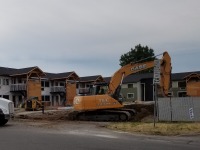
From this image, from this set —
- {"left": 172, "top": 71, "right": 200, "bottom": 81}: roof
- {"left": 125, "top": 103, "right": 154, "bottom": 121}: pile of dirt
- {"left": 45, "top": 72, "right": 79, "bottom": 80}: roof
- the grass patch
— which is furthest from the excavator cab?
{"left": 172, "top": 71, "right": 200, "bottom": 81}: roof

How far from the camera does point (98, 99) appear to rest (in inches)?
1043

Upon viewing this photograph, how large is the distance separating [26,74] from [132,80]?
25847 millimetres

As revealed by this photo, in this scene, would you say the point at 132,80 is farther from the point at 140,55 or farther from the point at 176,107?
the point at 176,107

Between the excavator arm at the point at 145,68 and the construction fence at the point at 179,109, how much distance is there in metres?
2.62

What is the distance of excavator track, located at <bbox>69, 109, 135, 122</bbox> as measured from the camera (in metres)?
27.0

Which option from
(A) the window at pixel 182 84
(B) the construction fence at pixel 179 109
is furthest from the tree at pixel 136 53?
(B) the construction fence at pixel 179 109

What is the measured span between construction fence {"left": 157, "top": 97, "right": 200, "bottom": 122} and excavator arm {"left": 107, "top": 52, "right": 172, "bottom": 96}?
2.62 metres

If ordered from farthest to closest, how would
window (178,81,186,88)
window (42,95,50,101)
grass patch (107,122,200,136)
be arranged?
window (178,81,186,88) → window (42,95,50,101) → grass patch (107,122,200,136)

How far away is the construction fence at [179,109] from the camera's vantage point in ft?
72.4

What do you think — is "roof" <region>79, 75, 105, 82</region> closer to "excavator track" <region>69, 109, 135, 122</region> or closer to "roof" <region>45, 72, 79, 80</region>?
"roof" <region>45, 72, 79, 80</region>

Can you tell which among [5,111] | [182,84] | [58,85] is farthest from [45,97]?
[5,111]

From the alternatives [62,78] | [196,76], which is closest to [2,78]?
[62,78]

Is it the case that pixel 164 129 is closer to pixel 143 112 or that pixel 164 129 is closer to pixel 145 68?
pixel 145 68

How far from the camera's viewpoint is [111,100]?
26.5 meters
